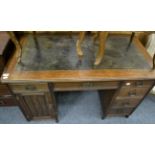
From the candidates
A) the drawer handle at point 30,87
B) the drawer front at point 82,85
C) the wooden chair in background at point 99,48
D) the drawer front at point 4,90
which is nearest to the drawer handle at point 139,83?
the drawer front at point 82,85

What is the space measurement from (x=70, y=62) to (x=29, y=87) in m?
0.33

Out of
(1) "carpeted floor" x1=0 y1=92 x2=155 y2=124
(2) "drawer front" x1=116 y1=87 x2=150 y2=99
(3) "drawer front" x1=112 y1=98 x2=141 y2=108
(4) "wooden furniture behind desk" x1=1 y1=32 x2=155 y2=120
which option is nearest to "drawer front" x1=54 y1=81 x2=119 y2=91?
(4) "wooden furniture behind desk" x1=1 y1=32 x2=155 y2=120

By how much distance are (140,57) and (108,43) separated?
28cm

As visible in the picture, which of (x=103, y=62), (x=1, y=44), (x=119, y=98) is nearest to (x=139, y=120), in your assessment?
(x=119, y=98)

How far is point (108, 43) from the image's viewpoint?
4.17 feet

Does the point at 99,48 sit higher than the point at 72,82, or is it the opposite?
the point at 99,48

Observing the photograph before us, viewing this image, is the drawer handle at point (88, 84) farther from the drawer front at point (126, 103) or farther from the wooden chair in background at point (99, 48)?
the drawer front at point (126, 103)

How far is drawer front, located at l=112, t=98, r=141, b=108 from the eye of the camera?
1287mm

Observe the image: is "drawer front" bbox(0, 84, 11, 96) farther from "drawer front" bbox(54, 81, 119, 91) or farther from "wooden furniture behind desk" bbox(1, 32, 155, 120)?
"drawer front" bbox(54, 81, 119, 91)

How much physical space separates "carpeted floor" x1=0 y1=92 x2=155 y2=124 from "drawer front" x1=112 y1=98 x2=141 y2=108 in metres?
0.28

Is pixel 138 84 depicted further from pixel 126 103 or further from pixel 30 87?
pixel 30 87

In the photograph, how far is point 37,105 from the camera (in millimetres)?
1263

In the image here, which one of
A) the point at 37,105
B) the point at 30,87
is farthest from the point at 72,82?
the point at 37,105
